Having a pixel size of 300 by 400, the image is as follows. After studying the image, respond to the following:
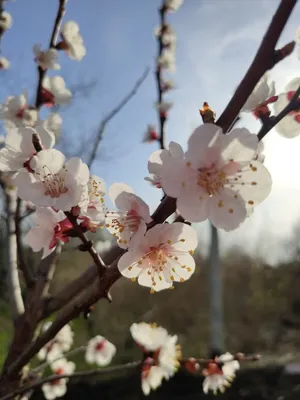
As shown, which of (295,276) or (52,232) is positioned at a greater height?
(295,276)

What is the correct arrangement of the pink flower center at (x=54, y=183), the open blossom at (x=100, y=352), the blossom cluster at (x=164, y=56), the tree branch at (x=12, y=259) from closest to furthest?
1. the pink flower center at (x=54, y=183)
2. the tree branch at (x=12, y=259)
3. the blossom cluster at (x=164, y=56)
4. the open blossom at (x=100, y=352)

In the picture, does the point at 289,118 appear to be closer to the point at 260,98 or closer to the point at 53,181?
the point at 260,98

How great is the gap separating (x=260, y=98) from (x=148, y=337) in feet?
2.70

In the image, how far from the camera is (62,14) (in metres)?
1.16

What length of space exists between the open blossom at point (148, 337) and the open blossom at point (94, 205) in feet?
1.90

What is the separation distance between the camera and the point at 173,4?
220 cm

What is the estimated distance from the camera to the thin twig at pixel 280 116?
510mm

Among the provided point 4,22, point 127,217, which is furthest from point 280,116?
point 4,22

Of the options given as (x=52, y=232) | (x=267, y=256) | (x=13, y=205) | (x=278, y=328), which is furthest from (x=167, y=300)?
(x=52, y=232)

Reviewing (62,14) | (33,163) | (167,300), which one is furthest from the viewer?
(167,300)

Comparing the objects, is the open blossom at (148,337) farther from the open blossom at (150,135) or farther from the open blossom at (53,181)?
the open blossom at (150,135)

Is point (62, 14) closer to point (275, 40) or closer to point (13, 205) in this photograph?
point (13, 205)

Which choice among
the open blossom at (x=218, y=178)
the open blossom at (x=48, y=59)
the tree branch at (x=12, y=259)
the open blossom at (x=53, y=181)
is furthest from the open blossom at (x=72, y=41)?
the open blossom at (x=218, y=178)

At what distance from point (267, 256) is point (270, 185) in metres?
7.42
